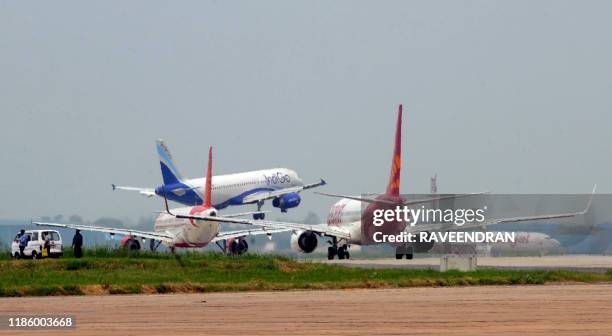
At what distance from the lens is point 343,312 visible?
109 ft

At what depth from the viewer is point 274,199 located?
136m

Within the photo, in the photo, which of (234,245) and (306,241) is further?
(234,245)

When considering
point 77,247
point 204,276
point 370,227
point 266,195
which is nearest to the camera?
point 204,276

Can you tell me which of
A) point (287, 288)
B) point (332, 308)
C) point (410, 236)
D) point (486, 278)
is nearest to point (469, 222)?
point (410, 236)

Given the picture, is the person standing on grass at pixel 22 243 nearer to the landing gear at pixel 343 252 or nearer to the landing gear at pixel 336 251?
the landing gear at pixel 336 251

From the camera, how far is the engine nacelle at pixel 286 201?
135125 millimetres

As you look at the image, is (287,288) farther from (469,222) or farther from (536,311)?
(469,222)

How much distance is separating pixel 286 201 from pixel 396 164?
4807 cm

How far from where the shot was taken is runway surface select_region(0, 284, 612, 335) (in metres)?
27.8

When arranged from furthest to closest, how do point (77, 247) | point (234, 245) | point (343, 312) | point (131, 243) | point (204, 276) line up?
1. point (234, 245)
2. point (131, 243)
3. point (77, 247)
4. point (204, 276)
5. point (343, 312)

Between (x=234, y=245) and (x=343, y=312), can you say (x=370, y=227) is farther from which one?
(x=343, y=312)

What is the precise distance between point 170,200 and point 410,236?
183 ft

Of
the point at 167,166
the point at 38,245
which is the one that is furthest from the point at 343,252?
the point at 167,166

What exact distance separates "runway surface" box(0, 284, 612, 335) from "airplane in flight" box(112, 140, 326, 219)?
89706mm
